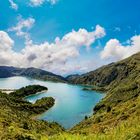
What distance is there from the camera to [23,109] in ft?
654

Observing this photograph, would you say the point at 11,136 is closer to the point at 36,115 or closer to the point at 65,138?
the point at 65,138

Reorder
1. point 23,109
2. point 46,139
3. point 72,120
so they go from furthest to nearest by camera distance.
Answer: point 23,109, point 72,120, point 46,139

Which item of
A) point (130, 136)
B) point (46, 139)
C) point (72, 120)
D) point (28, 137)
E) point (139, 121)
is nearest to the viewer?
point (130, 136)

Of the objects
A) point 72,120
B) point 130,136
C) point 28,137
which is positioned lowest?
point 130,136

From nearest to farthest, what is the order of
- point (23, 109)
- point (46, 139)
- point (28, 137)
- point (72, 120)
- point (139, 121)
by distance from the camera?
1. point (46, 139)
2. point (139, 121)
3. point (28, 137)
4. point (72, 120)
5. point (23, 109)

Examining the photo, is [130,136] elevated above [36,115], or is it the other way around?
[36,115]

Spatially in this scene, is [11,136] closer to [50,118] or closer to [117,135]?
[117,135]

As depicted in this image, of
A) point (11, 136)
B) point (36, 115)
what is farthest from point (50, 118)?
point (11, 136)

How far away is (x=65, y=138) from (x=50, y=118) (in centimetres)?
18281

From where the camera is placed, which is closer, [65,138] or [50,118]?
[65,138]

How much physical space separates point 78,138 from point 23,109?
634 feet

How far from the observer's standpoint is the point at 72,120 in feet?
609

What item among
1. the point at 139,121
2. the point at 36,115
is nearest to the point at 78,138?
the point at 139,121

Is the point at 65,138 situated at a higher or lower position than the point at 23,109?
lower
